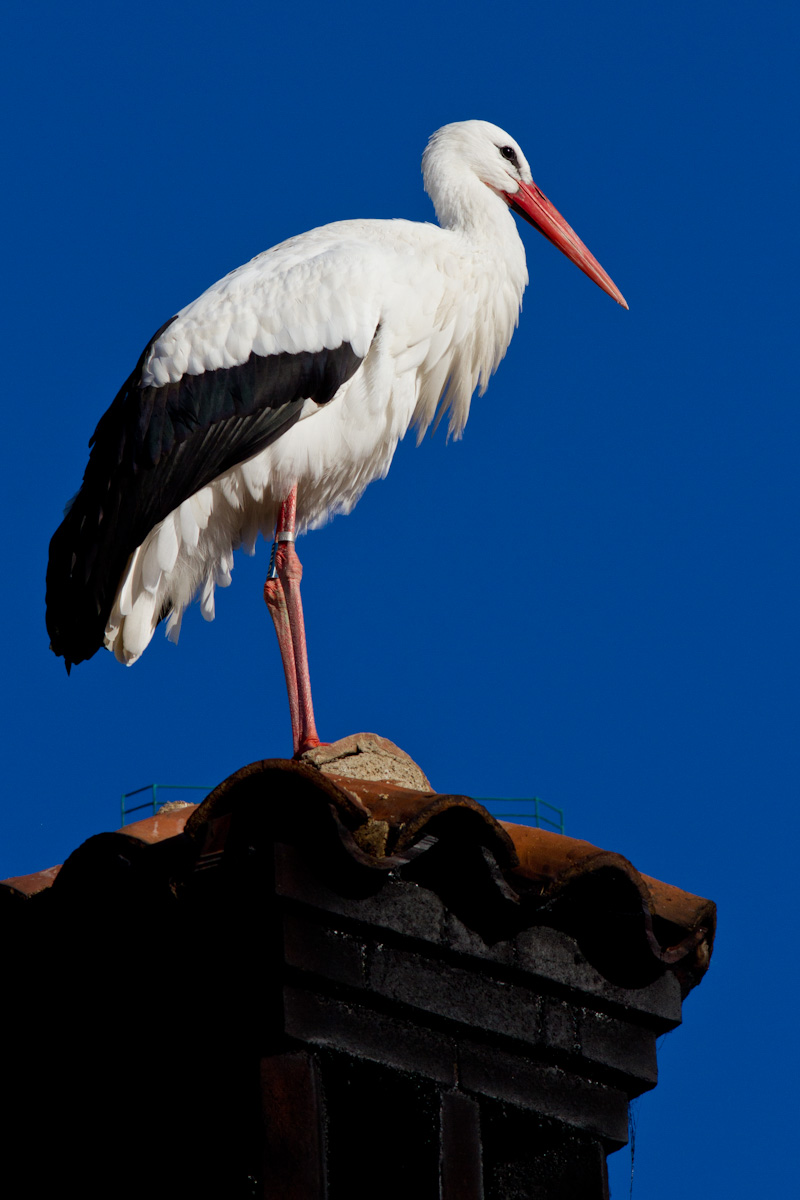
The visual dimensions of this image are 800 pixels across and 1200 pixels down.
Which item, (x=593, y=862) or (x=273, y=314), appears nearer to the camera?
(x=593, y=862)

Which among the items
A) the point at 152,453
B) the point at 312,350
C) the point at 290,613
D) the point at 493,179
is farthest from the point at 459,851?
the point at 493,179

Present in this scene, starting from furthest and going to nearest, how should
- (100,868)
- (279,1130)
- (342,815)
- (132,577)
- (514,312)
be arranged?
(514,312)
(132,577)
(100,868)
(342,815)
(279,1130)

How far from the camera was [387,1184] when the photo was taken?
4117mm

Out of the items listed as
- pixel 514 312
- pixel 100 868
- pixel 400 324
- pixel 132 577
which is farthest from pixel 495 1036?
pixel 514 312

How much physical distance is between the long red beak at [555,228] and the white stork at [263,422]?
33.8 inches

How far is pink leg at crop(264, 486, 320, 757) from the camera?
21.4ft

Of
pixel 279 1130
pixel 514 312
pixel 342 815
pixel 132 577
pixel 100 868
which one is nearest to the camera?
pixel 279 1130

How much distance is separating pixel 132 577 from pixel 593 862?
10.2 feet

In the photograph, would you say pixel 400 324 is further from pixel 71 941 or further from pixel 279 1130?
pixel 279 1130

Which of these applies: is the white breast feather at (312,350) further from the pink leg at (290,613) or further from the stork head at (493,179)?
the stork head at (493,179)

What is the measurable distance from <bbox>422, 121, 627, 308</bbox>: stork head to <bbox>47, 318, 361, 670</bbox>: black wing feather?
4.62 ft

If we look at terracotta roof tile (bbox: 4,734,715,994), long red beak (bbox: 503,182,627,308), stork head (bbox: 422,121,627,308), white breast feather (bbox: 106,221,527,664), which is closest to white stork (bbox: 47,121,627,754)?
white breast feather (bbox: 106,221,527,664)

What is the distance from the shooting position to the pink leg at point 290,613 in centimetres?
653

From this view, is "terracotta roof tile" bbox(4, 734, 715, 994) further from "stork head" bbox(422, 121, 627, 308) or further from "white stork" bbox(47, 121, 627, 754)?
"stork head" bbox(422, 121, 627, 308)
